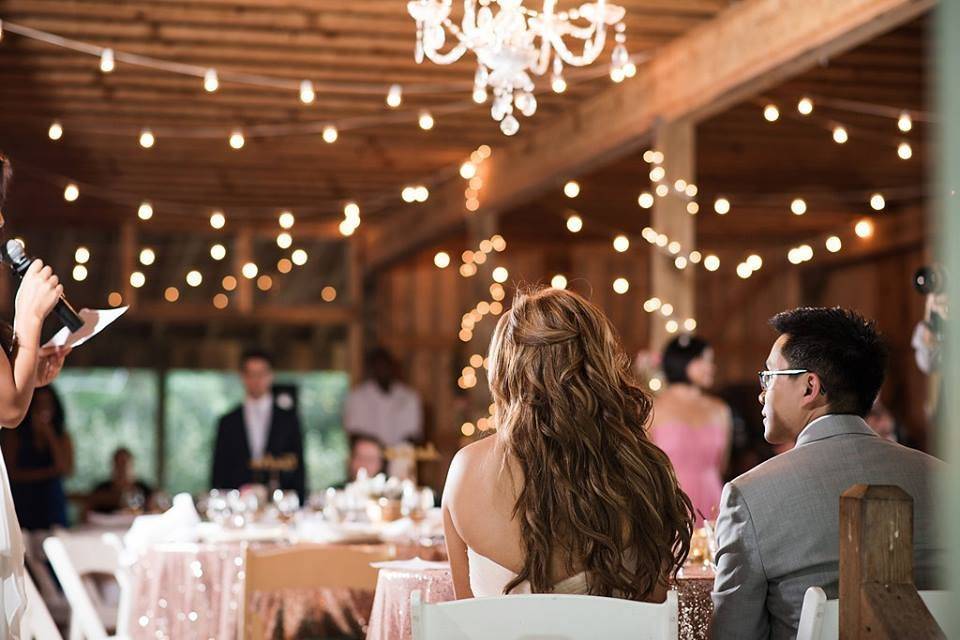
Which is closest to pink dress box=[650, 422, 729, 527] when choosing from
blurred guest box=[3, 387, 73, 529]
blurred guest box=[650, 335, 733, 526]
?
blurred guest box=[650, 335, 733, 526]

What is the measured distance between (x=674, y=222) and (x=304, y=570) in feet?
12.9

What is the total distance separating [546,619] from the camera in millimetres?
2080

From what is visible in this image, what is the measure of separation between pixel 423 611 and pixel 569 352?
69 cm

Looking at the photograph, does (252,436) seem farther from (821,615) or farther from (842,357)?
(821,615)

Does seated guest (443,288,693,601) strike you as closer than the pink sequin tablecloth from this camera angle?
Yes

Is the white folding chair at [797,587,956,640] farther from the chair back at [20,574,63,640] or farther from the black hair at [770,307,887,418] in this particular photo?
the chair back at [20,574,63,640]

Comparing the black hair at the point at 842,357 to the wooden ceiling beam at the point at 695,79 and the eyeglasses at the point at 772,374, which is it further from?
the wooden ceiling beam at the point at 695,79

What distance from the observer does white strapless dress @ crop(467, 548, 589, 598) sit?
2.51 m

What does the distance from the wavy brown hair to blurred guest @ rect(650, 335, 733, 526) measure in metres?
3.58

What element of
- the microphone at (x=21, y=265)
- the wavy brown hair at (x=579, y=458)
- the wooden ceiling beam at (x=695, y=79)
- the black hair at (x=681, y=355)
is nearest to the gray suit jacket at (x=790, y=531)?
the wavy brown hair at (x=579, y=458)

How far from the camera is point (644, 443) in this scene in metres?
2.59

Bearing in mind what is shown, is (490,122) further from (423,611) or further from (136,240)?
(423,611)

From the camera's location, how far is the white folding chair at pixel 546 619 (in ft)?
6.68

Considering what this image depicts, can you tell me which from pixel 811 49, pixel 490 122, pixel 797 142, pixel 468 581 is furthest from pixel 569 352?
pixel 797 142
